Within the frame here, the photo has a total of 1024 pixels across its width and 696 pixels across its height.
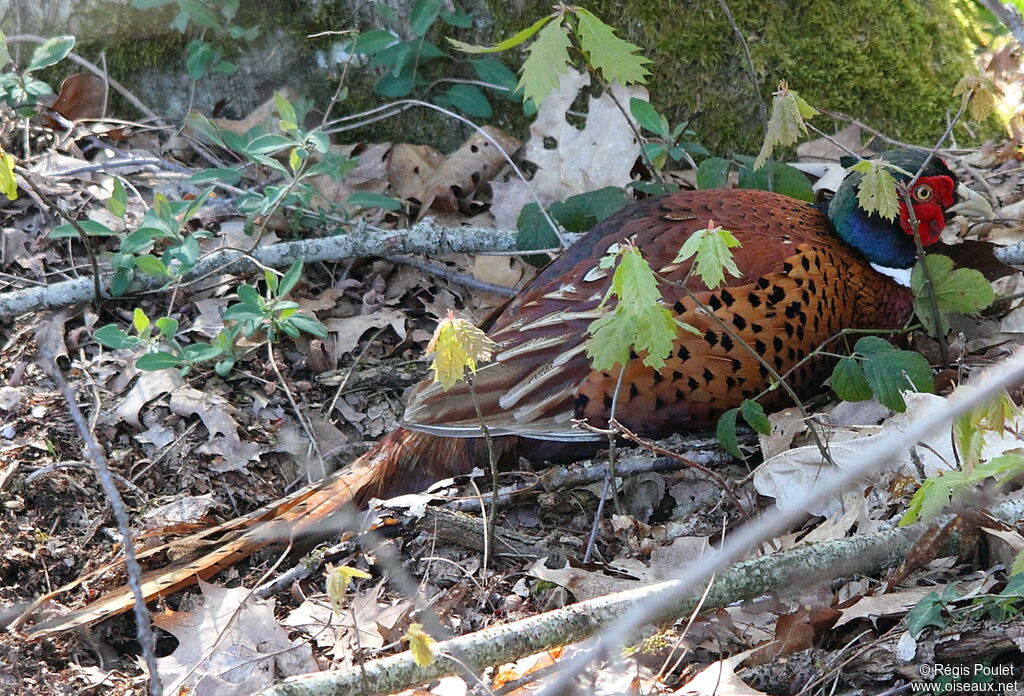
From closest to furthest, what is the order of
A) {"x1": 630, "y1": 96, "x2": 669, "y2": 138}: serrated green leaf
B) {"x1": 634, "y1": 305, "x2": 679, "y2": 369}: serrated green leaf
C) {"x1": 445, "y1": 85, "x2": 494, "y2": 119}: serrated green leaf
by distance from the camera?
{"x1": 634, "y1": 305, "x2": 679, "y2": 369}: serrated green leaf → {"x1": 630, "y1": 96, "x2": 669, "y2": 138}: serrated green leaf → {"x1": 445, "y1": 85, "x2": 494, "y2": 119}: serrated green leaf

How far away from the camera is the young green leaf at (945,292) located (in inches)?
120

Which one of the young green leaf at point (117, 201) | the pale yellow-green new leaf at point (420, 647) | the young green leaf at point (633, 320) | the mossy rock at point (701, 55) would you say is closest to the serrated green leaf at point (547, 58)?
the young green leaf at point (633, 320)

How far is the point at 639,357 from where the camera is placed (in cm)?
314

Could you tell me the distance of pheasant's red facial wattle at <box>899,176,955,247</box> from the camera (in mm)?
3314

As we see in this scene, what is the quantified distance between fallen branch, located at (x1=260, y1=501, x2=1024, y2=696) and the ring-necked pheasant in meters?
0.82

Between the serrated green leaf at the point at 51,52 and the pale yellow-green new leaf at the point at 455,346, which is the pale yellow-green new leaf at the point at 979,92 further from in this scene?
the serrated green leaf at the point at 51,52

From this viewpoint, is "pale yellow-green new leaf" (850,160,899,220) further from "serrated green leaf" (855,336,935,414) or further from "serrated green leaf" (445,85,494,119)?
"serrated green leaf" (445,85,494,119)

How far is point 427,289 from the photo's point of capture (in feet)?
13.5

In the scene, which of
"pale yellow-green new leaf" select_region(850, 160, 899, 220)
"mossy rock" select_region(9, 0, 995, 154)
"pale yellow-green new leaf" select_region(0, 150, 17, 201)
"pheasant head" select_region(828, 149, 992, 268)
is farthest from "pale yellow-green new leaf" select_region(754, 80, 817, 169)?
"pale yellow-green new leaf" select_region(0, 150, 17, 201)

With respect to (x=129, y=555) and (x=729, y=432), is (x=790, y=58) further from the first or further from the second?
(x=129, y=555)

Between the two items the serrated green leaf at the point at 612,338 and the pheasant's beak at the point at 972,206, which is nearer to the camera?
the serrated green leaf at the point at 612,338

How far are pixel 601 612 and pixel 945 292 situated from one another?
1.78 meters

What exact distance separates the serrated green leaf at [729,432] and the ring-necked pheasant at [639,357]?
8.5 inches

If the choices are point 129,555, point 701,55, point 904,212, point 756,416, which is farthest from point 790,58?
point 129,555
